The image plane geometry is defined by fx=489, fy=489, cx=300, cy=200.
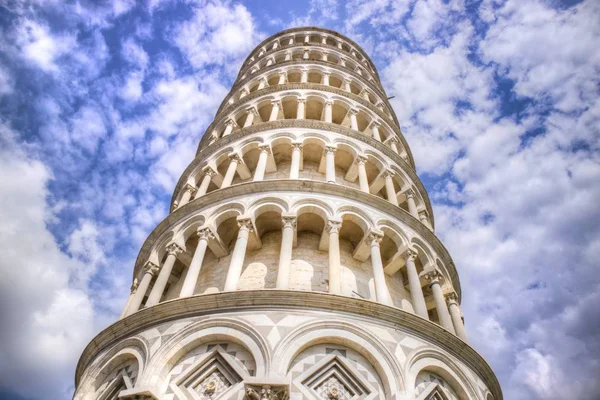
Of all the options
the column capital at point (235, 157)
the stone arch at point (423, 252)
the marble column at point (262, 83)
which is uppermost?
the marble column at point (262, 83)

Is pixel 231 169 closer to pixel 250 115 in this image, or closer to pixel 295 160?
pixel 295 160

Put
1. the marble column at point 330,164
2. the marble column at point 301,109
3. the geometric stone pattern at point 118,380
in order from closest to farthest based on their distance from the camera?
1. the geometric stone pattern at point 118,380
2. the marble column at point 330,164
3. the marble column at point 301,109

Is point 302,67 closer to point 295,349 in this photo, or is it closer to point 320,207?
point 320,207

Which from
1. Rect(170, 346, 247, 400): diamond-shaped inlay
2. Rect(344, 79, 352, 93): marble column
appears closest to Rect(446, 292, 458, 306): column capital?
Rect(170, 346, 247, 400): diamond-shaped inlay

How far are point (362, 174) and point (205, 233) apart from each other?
5.78 m

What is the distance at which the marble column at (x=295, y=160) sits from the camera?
50.4ft

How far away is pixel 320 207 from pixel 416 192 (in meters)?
5.75

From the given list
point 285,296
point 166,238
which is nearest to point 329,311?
point 285,296

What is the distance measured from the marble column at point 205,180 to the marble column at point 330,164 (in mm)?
4179

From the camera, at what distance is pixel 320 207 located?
14.0 metres

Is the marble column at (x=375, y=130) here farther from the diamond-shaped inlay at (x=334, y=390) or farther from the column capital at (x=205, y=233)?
the diamond-shaped inlay at (x=334, y=390)

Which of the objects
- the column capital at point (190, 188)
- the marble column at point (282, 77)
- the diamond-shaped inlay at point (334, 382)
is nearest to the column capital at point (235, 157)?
the column capital at point (190, 188)

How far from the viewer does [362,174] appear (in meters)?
16.5

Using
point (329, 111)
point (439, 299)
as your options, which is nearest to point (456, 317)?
point (439, 299)
